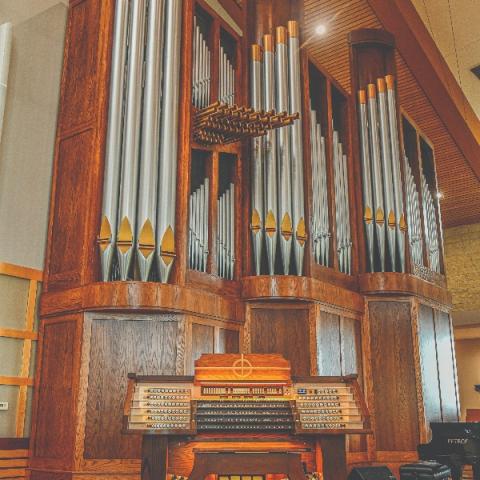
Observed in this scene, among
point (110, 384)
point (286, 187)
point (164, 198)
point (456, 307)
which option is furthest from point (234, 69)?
point (456, 307)

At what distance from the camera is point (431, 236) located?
8.58 metres

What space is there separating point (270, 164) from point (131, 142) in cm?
149

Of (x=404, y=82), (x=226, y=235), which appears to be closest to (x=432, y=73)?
(x=404, y=82)

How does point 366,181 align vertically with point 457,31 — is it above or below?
below

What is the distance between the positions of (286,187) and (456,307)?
9.29 meters

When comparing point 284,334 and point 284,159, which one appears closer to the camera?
point 284,334

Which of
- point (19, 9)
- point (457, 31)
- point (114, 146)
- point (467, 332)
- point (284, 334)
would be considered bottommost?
point (284, 334)

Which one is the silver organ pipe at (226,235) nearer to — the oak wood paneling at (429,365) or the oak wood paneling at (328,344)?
the oak wood paneling at (328,344)

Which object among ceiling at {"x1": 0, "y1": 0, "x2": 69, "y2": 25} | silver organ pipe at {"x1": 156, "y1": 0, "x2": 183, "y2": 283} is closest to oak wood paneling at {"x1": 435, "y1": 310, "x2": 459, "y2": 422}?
silver organ pipe at {"x1": 156, "y1": 0, "x2": 183, "y2": 283}

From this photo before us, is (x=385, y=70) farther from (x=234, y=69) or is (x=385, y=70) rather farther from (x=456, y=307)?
(x=456, y=307)

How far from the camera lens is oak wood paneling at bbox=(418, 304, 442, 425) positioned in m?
6.94

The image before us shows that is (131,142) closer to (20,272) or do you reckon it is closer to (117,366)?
(20,272)

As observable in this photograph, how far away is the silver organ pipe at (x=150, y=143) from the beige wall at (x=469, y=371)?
34.0ft

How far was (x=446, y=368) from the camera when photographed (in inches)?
303
